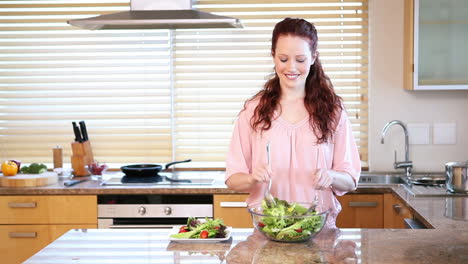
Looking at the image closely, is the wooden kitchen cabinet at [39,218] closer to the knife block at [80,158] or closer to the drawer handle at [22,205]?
the drawer handle at [22,205]

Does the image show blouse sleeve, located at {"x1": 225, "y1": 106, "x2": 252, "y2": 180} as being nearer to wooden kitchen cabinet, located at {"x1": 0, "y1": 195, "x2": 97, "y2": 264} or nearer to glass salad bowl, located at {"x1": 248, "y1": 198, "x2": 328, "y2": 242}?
glass salad bowl, located at {"x1": 248, "y1": 198, "x2": 328, "y2": 242}

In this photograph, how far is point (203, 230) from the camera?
85.7 inches

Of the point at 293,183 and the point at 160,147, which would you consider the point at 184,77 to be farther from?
the point at 293,183

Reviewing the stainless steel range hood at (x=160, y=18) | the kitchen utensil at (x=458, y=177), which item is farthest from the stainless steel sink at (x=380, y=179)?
the stainless steel range hood at (x=160, y=18)

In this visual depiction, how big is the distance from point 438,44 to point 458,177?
87 centimetres

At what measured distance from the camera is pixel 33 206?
11.8 ft

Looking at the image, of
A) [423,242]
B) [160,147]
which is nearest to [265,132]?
[423,242]

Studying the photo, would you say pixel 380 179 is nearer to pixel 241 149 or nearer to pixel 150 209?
pixel 150 209

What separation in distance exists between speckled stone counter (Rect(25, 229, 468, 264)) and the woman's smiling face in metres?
0.58

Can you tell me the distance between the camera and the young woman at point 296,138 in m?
2.46

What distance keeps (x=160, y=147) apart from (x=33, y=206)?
0.95 m

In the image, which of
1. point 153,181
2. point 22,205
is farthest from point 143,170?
point 22,205

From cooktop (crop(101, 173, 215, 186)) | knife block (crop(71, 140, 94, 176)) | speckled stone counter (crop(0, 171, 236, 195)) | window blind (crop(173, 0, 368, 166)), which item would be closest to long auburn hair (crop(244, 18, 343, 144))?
speckled stone counter (crop(0, 171, 236, 195))

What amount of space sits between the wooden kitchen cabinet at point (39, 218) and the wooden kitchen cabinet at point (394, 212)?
1637 millimetres
